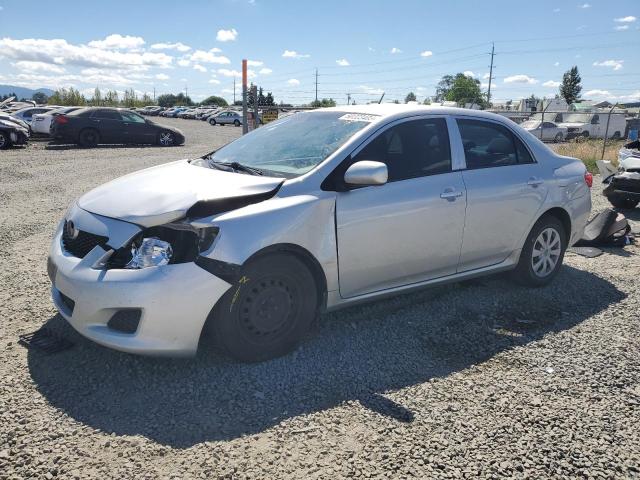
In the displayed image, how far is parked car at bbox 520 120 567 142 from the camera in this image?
33.0 meters

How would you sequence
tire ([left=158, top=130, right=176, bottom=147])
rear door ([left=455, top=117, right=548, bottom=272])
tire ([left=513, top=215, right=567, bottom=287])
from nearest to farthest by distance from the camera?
rear door ([left=455, top=117, right=548, bottom=272])
tire ([left=513, top=215, right=567, bottom=287])
tire ([left=158, top=130, right=176, bottom=147])

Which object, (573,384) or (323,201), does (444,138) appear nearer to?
(323,201)

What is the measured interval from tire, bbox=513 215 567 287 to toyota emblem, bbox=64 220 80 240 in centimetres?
381

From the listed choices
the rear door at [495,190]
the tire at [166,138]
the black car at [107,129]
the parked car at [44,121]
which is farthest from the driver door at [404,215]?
the parked car at [44,121]

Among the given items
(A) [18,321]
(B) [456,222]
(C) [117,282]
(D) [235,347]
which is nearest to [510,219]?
(B) [456,222]

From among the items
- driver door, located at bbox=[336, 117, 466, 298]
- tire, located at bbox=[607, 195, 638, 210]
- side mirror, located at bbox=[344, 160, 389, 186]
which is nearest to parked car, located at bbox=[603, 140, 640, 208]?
tire, located at bbox=[607, 195, 638, 210]

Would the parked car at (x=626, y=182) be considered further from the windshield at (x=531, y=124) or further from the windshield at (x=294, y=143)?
the windshield at (x=531, y=124)

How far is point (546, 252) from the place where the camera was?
207 inches

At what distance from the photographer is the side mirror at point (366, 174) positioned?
3648 millimetres

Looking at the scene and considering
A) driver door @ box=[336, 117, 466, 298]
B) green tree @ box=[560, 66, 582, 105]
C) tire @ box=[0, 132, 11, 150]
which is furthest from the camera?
green tree @ box=[560, 66, 582, 105]

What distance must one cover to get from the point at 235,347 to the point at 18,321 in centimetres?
191

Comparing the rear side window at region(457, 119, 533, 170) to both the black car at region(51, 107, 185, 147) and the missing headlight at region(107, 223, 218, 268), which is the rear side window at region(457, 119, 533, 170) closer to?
the missing headlight at region(107, 223, 218, 268)

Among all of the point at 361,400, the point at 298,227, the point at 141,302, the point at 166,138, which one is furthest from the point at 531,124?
the point at 141,302

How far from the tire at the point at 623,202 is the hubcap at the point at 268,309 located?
770cm
